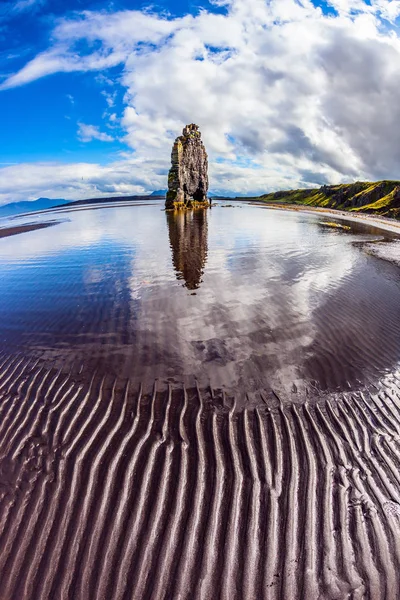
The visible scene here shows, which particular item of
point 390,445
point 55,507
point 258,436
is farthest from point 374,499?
point 55,507

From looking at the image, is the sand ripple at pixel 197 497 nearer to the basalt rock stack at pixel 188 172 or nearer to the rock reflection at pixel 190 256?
the rock reflection at pixel 190 256

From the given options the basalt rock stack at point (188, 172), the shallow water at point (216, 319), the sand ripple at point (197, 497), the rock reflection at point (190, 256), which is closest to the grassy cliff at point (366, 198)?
the basalt rock stack at point (188, 172)

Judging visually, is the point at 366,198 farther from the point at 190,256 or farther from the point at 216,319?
the point at 216,319

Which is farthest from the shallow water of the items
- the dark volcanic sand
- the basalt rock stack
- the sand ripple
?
the basalt rock stack

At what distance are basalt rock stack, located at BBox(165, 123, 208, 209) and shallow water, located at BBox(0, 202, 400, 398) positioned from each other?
263ft

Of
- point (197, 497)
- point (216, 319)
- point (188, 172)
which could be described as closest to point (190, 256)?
point (216, 319)

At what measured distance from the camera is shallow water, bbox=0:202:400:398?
33.8ft

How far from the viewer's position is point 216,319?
46.0 ft

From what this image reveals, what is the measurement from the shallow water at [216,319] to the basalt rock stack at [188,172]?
80085 millimetres

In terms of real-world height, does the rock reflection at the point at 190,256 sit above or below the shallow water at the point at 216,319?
above

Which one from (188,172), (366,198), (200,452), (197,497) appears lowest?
(197,497)

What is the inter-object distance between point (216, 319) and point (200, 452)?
7532mm

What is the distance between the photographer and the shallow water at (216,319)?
10.3 meters

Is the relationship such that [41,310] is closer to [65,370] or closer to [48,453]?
[65,370]
